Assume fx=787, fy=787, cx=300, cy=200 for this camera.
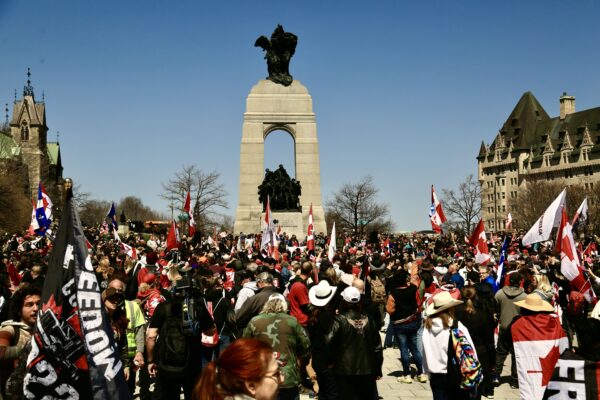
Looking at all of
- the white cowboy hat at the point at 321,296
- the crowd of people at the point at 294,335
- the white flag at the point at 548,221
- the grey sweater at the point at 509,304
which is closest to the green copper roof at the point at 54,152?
the crowd of people at the point at 294,335

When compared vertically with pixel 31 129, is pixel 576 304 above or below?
below

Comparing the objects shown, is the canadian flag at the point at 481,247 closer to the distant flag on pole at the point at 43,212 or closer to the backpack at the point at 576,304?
the backpack at the point at 576,304

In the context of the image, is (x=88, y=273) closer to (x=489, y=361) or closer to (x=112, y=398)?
(x=112, y=398)

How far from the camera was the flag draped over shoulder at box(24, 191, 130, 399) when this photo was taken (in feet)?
13.8

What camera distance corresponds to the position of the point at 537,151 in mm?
111188

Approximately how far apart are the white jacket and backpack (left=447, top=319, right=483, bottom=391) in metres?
0.04

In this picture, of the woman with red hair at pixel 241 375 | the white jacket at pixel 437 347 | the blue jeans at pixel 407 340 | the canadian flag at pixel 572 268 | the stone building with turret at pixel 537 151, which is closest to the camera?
the woman with red hair at pixel 241 375

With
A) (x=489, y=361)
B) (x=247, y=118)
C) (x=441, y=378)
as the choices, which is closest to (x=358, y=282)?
(x=489, y=361)

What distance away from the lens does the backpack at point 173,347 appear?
7.12 m

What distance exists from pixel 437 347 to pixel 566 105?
110 m

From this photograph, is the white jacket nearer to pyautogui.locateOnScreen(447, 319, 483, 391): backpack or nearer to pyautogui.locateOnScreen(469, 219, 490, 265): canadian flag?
pyautogui.locateOnScreen(447, 319, 483, 391): backpack

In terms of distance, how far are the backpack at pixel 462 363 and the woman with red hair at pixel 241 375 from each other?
11.6 ft

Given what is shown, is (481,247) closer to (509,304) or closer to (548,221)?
(548,221)

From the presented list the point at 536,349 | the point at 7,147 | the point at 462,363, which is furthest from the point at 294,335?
the point at 7,147
